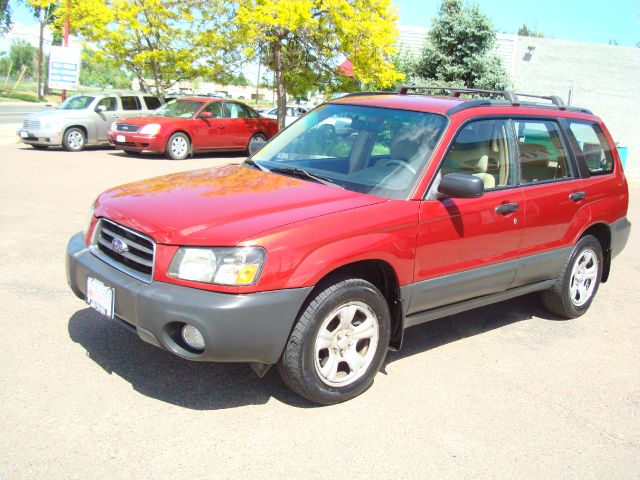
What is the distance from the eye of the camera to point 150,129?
15633mm

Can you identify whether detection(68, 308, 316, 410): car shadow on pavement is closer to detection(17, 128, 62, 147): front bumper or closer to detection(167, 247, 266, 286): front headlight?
detection(167, 247, 266, 286): front headlight

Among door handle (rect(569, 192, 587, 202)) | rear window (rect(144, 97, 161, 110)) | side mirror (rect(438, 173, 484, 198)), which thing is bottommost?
door handle (rect(569, 192, 587, 202))

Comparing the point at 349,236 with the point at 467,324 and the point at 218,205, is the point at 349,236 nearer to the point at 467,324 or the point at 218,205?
→ the point at 218,205

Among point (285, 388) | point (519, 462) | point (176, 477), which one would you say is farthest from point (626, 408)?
point (176, 477)

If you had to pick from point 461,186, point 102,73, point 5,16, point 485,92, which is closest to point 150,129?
point 485,92

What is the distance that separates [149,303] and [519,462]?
2.07m

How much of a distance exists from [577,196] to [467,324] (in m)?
1.36

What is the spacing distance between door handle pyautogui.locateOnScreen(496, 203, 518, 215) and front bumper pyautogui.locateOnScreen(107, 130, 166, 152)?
1243cm

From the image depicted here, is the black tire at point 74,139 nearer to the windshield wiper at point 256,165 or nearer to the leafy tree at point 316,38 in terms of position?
the leafy tree at point 316,38

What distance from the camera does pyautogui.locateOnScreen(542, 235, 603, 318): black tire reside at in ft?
17.6

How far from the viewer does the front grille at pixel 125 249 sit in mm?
3471

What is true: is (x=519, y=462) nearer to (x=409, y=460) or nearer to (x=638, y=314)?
(x=409, y=460)

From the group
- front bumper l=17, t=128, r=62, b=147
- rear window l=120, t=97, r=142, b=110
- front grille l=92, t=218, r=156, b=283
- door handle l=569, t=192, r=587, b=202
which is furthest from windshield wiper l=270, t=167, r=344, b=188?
rear window l=120, t=97, r=142, b=110

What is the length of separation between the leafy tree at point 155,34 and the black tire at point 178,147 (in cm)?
475
